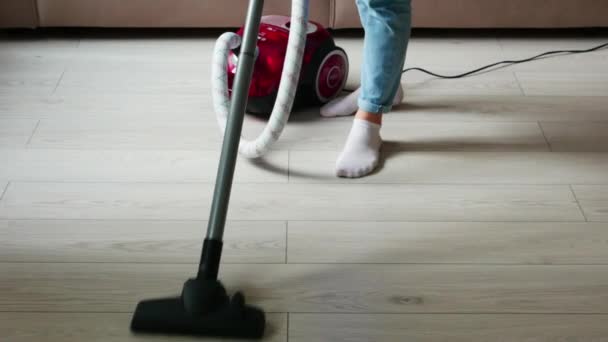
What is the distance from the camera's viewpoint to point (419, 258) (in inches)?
56.7

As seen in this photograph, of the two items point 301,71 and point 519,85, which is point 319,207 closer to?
point 301,71

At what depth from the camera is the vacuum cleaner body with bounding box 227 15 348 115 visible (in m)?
1.83

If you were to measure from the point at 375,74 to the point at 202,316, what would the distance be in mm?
681

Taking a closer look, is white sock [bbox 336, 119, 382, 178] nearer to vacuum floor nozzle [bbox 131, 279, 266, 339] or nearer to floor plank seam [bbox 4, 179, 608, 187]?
floor plank seam [bbox 4, 179, 608, 187]

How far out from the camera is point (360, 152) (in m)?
1.72

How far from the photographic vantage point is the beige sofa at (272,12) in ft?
7.57

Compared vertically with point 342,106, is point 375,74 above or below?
above

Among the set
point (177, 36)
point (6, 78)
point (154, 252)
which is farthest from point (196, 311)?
point (177, 36)

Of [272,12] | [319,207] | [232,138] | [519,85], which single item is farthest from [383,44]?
[272,12]

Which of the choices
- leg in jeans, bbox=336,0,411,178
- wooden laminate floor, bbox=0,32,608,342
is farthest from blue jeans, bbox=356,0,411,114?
wooden laminate floor, bbox=0,32,608,342

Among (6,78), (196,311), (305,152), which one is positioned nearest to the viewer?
(196,311)

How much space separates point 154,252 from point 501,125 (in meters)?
0.91

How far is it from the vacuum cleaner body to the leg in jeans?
0.20 meters

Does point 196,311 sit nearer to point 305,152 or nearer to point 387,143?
point 305,152
